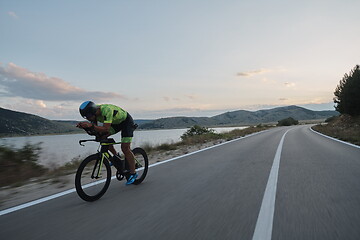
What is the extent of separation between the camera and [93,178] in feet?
14.3

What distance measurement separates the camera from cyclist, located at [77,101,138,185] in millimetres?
4090

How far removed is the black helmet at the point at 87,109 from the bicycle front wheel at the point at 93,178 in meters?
0.75

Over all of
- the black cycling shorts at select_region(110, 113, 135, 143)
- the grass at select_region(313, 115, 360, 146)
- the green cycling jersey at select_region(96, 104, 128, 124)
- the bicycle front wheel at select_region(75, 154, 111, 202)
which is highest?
the green cycling jersey at select_region(96, 104, 128, 124)

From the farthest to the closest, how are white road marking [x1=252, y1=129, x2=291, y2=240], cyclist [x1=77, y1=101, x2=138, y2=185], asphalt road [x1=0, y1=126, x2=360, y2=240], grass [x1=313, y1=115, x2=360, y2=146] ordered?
grass [x1=313, y1=115, x2=360, y2=146]
cyclist [x1=77, y1=101, x2=138, y2=185]
asphalt road [x1=0, y1=126, x2=360, y2=240]
white road marking [x1=252, y1=129, x2=291, y2=240]

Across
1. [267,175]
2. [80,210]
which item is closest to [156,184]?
[80,210]

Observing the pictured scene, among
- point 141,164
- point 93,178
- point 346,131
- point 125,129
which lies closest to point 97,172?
point 93,178

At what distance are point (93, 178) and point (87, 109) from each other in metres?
1.26

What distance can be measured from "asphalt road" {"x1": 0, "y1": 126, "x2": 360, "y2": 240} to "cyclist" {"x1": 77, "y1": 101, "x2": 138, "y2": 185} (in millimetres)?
720

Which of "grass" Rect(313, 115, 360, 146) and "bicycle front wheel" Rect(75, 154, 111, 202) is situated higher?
"bicycle front wheel" Rect(75, 154, 111, 202)

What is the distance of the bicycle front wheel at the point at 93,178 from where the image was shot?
3.99 m

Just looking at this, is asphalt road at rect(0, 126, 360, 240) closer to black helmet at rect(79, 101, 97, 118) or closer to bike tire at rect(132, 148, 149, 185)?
bike tire at rect(132, 148, 149, 185)

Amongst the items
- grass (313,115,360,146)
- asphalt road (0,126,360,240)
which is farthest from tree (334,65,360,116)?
asphalt road (0,126,360,240)

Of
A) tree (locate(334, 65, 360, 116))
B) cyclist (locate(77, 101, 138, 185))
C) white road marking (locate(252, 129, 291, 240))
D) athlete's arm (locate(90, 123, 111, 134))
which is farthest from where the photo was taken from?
tree (locate(334, 65, 360, 116))

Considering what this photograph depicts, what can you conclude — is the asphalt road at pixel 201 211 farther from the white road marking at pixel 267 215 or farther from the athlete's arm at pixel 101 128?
the athlete's arm at pixel 101 128
